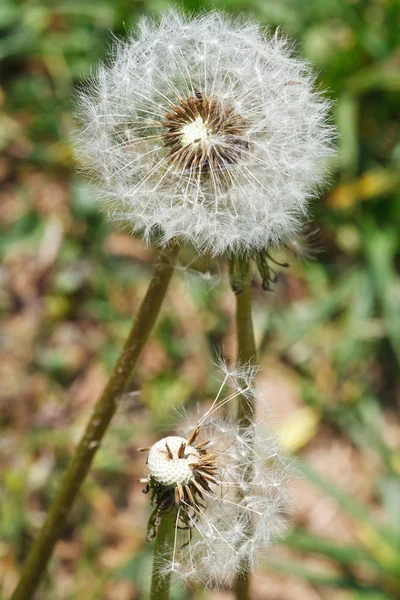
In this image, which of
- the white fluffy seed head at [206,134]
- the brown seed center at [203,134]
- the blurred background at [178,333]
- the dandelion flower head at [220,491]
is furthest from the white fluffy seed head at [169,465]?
the blurred background at [178,333]

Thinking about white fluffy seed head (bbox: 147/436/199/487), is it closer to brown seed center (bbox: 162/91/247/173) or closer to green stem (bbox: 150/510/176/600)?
green stem (bbox: 150/510/176/600)

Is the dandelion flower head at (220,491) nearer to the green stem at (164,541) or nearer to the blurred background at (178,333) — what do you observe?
the green stem at (164,541)

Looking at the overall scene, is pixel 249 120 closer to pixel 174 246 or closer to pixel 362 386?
pixel 174 246

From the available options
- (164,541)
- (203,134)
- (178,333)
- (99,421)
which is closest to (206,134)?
(203,134)

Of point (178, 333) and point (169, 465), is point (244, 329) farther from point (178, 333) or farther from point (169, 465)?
point (178, 333)

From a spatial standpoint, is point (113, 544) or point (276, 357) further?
point (276, 357)

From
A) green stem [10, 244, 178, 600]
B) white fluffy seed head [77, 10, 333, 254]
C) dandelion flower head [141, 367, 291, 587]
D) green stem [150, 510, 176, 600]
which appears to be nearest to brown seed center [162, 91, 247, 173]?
white fluffy seed head [77, 10, 333, 254]

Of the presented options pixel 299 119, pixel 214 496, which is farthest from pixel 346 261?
pixel 214 496
